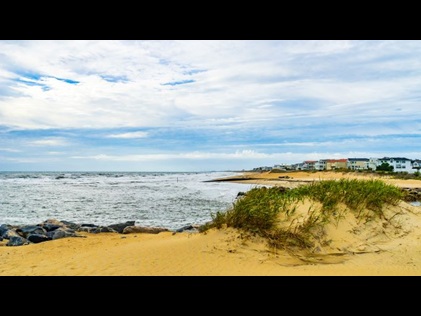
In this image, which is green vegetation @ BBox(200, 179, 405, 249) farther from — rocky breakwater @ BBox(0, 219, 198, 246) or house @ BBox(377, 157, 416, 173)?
house @ BBox(377, 157, 416, 173)

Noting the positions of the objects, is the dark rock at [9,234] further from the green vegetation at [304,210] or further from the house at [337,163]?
the house at [337,163]

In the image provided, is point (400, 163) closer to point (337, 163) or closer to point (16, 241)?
point (337, 163)

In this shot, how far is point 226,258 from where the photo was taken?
806 centimetres

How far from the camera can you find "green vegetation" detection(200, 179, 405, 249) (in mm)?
8820

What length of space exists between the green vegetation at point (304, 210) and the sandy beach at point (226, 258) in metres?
0.31

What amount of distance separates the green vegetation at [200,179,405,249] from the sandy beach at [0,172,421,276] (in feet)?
1.01

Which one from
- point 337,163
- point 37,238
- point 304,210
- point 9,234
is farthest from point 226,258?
point 337,163

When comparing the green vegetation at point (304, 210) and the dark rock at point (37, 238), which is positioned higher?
the green vegetation at point (304, 210)

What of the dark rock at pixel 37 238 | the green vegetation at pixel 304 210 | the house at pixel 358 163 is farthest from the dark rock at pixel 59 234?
the house at pixel 358 163

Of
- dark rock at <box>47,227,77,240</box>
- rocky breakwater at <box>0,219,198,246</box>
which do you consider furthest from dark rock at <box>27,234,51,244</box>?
dark rock at <box>47,227,77,240</box>

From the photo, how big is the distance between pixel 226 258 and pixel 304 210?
2.84m

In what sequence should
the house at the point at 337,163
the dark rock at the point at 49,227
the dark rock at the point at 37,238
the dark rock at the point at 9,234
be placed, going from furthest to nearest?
the house at the point at 337,163
the dark rock at the point at 49,227
the dark rock at the point at 9,234
the dark rock at the point at 37,238

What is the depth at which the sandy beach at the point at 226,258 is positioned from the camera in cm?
741
